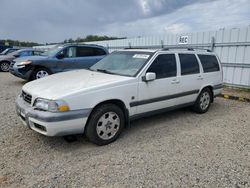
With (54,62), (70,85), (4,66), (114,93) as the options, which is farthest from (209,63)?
(4,66)

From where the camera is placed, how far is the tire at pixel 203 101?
17.2 ft

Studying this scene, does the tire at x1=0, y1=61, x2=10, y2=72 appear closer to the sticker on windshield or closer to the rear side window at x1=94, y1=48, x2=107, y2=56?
the rear side window at x1=94, y1=48, x2=107, y2=56

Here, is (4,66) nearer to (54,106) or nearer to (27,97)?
(27,97)

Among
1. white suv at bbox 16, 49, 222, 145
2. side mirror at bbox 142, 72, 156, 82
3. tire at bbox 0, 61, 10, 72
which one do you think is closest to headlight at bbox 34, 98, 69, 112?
white suv at bbox 16, 49, 222, 145

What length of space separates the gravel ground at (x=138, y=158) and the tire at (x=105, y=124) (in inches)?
6.0

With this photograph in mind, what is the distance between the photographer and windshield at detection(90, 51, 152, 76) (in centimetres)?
400

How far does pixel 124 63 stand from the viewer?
428 cm

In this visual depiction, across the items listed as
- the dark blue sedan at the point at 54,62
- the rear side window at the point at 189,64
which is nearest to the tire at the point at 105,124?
the rear side window at the point at 189,64

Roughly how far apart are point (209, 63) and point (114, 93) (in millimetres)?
3197

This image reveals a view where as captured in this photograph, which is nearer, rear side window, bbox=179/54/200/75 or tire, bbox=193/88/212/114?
rear side window, bbox=179/54/200/75

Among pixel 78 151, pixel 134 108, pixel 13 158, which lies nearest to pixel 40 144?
pixel 13 158

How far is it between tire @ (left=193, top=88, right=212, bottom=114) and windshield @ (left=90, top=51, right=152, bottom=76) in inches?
77.8

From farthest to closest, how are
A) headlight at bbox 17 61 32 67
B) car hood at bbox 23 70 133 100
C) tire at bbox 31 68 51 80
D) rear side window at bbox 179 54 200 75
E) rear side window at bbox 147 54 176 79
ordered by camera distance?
tire at bbox 31 68 51 80 → headlight at bbox 17 61 32 67 → rear side window at bbox 179 54 200 75 → rear side window at bbox 147 54 176 79 → car hood at bbox 23 70 133 100

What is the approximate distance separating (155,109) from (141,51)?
4.09 ft
